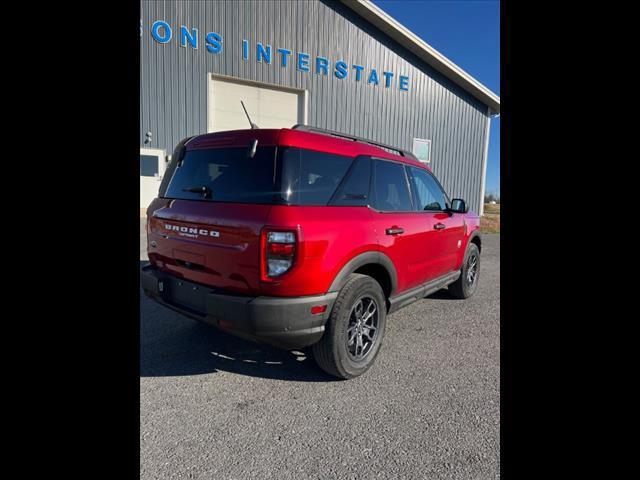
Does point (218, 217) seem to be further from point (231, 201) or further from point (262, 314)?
point (262, 314)

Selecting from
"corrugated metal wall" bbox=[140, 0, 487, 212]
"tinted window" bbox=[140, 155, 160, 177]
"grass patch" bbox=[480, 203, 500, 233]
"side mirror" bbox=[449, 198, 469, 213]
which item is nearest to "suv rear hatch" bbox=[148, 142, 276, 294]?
"side mirror" bbox=[449, 198, 469, 213]

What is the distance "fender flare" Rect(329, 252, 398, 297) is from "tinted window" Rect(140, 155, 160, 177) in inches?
441

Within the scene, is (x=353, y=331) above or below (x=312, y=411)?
above

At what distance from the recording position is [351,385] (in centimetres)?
276

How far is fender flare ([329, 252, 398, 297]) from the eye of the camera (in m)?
2.62

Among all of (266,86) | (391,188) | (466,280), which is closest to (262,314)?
(391,188)

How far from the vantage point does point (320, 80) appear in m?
13.8

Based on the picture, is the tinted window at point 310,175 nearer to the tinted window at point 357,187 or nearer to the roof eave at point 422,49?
the tinted window at point 357,187

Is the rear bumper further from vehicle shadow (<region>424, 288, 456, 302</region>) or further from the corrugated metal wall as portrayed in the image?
the corrugated metal wall

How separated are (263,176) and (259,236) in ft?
1.55

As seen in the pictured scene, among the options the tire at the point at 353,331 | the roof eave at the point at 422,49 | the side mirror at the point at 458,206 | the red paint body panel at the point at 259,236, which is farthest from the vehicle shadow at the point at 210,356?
the roof eave at the point at 422,49

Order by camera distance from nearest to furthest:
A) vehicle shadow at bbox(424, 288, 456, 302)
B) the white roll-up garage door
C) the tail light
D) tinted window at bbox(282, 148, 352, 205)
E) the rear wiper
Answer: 1. the tail light
2. tinted window at bbox(282, 148, 352, 205)
3. the rear wiper
4. vehicle shadow at bbox(424, 288, 456, 302)
5. the white roll-up garage door

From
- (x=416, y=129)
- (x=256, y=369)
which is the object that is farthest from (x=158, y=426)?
(x=416, y=129)
